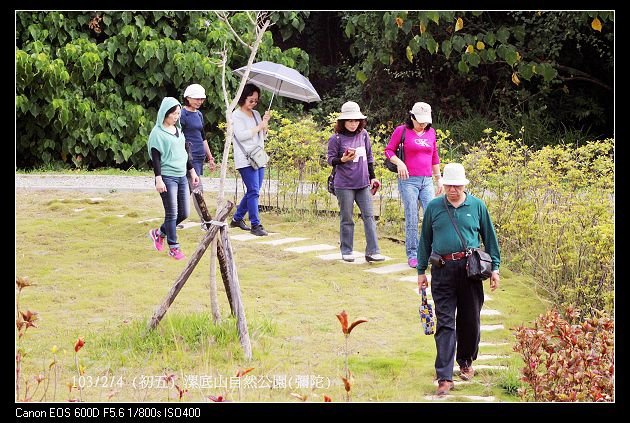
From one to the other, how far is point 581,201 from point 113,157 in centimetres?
819

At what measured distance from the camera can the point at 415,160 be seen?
8906mm

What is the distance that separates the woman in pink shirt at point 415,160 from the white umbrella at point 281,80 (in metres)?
1.67

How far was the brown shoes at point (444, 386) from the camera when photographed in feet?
20.4

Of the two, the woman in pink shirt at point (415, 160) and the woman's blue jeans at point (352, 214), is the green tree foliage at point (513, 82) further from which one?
the woman in pink shirt at point (415, 160)

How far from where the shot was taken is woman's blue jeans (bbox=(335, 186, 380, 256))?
9391mm

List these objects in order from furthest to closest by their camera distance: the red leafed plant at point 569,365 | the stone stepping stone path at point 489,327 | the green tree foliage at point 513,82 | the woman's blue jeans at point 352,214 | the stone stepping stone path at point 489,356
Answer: the green tree foliage at point 513,82, the woman's blue jeans at point 352,214, the stone stepping stone path at point 489,327, the stone stepping stone path at point 489,356, the red leafed plant at point 569,365

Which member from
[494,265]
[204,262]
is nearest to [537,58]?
[204,262]

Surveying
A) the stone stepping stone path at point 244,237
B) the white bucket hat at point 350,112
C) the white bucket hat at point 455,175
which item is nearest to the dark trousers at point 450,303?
the white bucket hat at point 455,175

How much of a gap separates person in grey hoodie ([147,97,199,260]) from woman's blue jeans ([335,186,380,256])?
1.35 metres

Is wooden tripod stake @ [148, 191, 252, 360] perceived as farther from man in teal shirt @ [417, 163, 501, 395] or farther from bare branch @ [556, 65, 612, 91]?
bare branch @ [556, 65, 612, 91]

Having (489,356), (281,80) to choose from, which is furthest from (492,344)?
(281,80)

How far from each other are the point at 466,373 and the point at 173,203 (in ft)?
12.3

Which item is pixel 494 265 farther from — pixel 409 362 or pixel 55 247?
pixel 55 247

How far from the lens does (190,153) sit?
9.93 meters
